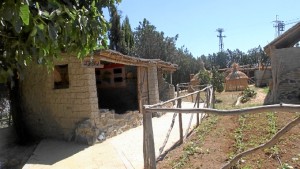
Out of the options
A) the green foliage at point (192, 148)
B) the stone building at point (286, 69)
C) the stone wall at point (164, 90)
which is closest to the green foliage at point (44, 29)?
the green foliage at point (192, 148)

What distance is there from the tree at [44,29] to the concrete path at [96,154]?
13.3ft

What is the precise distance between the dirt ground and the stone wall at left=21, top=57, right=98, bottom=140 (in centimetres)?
312

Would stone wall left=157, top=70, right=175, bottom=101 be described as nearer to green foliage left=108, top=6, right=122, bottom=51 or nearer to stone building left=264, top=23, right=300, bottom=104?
stone building left=264, top=23, right=300, bottom=104

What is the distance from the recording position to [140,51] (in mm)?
35875

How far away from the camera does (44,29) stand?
7.32 feet

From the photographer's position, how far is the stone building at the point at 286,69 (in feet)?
45.1

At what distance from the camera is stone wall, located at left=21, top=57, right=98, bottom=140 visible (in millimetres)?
9164

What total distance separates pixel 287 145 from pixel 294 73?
8431mm

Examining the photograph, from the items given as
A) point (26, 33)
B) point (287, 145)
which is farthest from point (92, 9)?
point (287, 145)

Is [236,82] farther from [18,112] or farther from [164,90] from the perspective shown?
[18,112]

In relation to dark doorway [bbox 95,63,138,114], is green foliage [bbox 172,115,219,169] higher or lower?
lower

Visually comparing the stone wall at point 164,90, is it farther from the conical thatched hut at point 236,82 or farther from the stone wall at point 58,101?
the conical thatched hut at point 236,82

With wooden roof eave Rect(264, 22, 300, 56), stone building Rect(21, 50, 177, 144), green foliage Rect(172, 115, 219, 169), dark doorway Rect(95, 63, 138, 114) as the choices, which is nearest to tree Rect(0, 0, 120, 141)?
green foliage Rect(172, 115, 219, 169)

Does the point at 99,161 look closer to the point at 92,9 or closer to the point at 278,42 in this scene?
the point at 92,9
